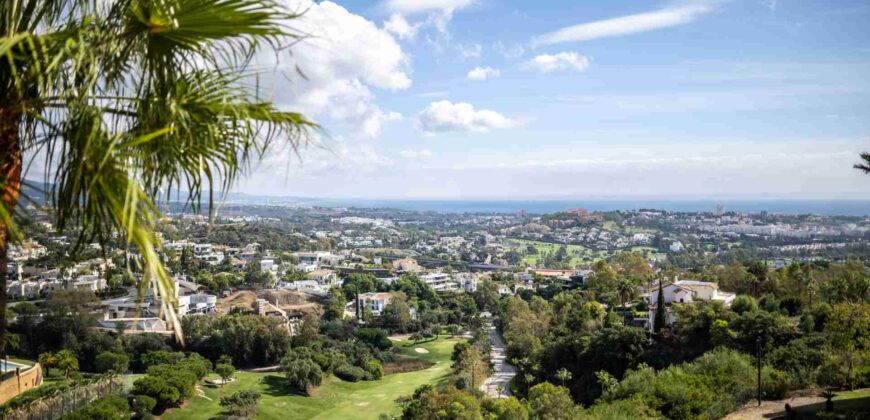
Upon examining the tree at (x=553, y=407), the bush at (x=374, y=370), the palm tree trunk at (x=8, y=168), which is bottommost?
the bush at (x=374, y=370)

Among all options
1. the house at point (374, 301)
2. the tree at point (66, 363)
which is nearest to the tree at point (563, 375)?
the tree at point (66, 363)

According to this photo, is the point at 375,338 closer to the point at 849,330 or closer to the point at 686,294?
the point at 686,294

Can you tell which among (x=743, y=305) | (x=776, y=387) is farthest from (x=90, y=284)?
(x=776, y=387)

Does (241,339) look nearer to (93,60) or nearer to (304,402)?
(304,402)

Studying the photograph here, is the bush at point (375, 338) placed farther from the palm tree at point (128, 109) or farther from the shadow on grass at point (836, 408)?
the palm tree at point (128, 109)

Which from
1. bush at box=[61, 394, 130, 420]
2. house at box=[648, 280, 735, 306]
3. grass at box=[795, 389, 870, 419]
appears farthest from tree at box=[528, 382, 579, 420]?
house at box=[648, 280, 735, 306]

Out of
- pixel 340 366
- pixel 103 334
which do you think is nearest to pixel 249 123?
pixel 340 366
